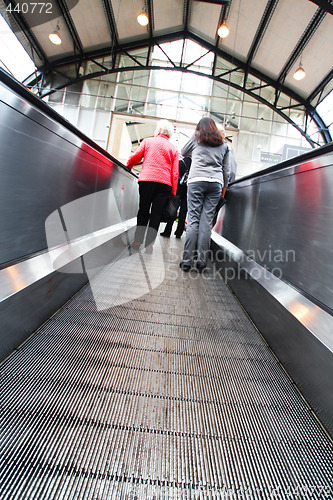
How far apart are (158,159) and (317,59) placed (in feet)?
40.4

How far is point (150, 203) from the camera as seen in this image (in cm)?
390

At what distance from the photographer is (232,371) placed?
4.94 feet

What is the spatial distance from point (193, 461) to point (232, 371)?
0.62 m

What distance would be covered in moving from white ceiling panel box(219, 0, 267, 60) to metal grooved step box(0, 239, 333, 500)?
13.8 metres

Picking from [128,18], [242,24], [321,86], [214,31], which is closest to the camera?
[242,24]

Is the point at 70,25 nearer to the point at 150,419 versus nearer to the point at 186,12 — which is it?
the point at 186,12

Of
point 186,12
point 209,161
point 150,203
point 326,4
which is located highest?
point 186,12

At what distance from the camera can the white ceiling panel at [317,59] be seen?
978 cm

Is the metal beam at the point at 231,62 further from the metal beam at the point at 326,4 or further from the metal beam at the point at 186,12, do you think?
the metal beam at the point at 326,4

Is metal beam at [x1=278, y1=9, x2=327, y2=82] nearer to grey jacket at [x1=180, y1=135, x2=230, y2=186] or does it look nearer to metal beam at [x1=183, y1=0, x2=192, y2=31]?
metal beam at [x1=183, y1=0, x2=192, y2=31]

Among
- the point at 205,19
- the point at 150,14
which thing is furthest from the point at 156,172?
the point at 205,19

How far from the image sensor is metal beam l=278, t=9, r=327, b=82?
9.44 m

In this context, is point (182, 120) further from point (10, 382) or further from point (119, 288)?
point (10, 382)

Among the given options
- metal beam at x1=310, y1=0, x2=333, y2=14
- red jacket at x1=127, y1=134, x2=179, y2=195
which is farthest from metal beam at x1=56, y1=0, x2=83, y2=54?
red jacket at x1=127, y1=134, x2=179, y2=195
